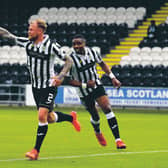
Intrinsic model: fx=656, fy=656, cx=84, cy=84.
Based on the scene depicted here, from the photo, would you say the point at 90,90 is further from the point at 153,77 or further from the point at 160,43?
the point at 160,43

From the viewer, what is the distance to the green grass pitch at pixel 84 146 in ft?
32.2

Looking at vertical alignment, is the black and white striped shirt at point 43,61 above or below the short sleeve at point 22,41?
below

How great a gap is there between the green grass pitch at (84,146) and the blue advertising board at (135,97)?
4554mm

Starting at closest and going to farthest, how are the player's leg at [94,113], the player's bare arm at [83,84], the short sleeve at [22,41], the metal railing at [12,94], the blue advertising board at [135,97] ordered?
the short sleeve at [22,41]
the player's bare arm at [83,84]
the player's leg at [94,113]
the blue advertising board at [135,97]
the metal railing at [12,94]

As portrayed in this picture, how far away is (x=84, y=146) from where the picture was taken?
12477 millimetres

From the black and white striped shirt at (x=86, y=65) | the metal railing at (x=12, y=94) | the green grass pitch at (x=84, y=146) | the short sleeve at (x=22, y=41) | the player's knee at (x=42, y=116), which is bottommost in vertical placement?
the metal railing at (x=12, y=94)

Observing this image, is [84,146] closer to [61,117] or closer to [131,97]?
[61,117]

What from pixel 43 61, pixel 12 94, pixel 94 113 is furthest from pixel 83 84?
pixel 12 94

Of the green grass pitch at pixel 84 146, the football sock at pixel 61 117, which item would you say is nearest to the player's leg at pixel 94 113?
the green grass pitch at pixel 84 146

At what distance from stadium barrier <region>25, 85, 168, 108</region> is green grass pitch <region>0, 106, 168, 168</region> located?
4567 millimetres

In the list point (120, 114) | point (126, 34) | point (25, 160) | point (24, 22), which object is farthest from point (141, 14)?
point (25, 160)

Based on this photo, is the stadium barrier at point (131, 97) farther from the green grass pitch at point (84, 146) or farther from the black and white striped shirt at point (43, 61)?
the black and white striped shirt at point (43, 61)

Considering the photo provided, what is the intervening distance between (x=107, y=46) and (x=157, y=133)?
16316 millimetres

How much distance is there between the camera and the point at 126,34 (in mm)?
32438
